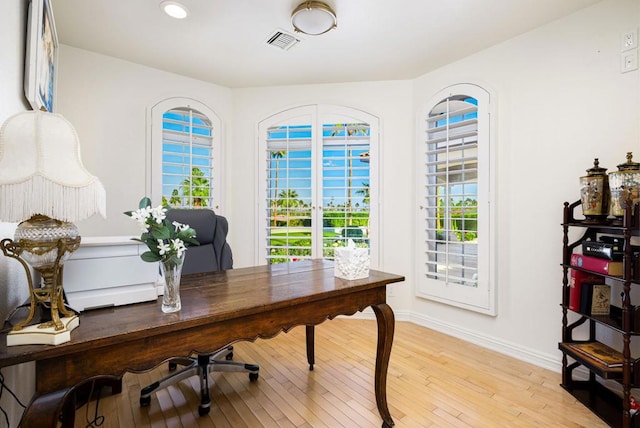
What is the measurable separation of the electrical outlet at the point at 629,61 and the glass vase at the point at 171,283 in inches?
110

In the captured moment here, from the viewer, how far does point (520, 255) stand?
2477 mm

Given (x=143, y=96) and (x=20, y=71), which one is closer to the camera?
(x=20, y=71)

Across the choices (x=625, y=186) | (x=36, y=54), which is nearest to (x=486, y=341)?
(x=625, y=186)

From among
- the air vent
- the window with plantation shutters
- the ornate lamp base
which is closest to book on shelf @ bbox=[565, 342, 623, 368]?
the window with plantation shutters

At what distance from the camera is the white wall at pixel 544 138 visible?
2.02 m

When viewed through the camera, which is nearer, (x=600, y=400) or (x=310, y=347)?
(x=600, y=400)

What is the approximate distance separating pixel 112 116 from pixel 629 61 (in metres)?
3.98

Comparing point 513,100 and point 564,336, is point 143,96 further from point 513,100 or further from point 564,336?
point 564,336

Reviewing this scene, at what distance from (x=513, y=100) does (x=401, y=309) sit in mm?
2207

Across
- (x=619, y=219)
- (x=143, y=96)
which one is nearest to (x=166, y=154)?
(x=143, y=96)

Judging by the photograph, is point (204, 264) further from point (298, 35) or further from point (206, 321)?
point (298, 35)

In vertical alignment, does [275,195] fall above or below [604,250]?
above

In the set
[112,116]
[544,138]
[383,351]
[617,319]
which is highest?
[112,116]

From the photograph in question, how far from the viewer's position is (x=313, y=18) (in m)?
2.12
